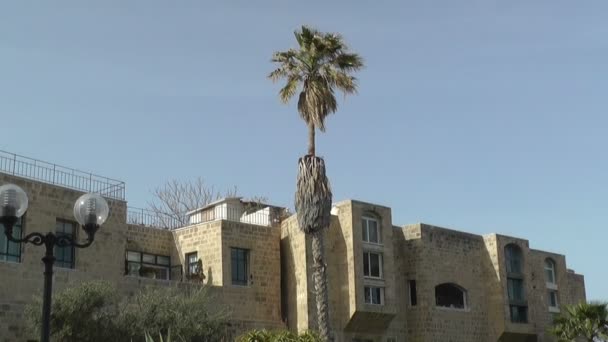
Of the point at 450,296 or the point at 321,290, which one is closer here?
the point at 321,290

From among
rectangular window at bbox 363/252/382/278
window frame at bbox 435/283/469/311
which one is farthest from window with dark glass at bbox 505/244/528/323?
rectangular window at bbox 363/252/382/278

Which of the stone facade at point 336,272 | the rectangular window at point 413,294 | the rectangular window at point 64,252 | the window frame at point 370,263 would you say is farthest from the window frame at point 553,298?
the rectangular window at point 64,252

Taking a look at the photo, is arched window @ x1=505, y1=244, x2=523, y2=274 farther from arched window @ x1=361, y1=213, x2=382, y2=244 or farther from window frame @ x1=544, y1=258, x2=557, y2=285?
arched window @ x1=361, y1=213, x2=382, y2=244

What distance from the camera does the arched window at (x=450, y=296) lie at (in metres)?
40.4

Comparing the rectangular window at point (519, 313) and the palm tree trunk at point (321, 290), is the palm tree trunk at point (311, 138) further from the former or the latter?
the rectangular window at point (519, 313)

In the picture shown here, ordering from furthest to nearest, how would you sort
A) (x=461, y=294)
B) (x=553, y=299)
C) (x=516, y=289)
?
(x=553, y=299) → (x=516, y=289) → (x=461, y=294)

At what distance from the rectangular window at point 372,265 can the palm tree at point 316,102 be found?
4966mm

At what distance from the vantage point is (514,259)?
43.2 meters

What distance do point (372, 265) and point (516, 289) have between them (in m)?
10.4

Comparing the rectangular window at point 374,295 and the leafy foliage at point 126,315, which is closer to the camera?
the leafy foliage at point 126,315

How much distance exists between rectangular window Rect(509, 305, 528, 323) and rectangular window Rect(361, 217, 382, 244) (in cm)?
954

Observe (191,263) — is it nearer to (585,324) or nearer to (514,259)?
(514,259)

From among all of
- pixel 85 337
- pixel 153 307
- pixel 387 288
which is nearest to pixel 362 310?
pixel 387 288

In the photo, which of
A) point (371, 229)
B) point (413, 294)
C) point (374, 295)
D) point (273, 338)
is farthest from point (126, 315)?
point (413, 294)
